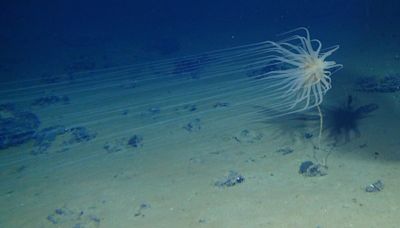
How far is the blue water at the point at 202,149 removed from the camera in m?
5.58

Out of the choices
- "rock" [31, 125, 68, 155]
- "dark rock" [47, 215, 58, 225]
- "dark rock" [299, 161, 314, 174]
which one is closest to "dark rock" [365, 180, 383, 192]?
"dark rock" [299, 161, 314, 174]

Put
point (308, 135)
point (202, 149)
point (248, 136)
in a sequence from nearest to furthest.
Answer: point (308, 135)
point (202, 149)
point (248, 136)

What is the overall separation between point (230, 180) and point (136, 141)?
384 centimetres

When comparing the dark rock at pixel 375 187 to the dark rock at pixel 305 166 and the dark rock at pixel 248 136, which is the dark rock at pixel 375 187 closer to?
the dark rock at pixel 305 166

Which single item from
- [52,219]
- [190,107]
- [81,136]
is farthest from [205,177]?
[190,107]

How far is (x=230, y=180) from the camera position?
21.1 ft

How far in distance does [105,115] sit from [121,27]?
996 inches

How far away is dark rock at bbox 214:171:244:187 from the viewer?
638 centimetres

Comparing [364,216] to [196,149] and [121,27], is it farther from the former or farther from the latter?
[121,27]

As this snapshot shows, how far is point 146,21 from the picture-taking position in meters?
39.6

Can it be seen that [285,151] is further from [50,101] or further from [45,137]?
[50,101]

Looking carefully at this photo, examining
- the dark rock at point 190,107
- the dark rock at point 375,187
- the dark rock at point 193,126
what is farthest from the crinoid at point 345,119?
the dark rock at point 190,107

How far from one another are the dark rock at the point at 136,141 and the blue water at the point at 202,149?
0.05 m

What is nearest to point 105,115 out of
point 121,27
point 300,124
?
point 300,124
